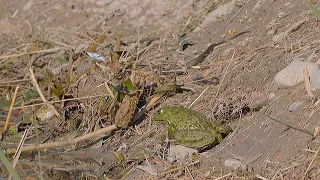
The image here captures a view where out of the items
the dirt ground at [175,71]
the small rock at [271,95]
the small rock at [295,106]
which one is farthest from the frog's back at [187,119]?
the small rock at [295,106]

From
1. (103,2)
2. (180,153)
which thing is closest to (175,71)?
(180,153)

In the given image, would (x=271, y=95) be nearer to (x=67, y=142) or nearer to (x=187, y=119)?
(x=187, y=119)

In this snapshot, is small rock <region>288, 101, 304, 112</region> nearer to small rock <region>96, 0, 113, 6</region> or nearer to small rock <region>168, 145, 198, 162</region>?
small rock <region>168, 145, 198, 162</region>

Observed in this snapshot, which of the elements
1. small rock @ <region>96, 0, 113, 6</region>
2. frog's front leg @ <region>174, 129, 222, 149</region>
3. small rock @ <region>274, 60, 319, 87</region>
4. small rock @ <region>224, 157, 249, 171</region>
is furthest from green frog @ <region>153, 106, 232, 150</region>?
small rock @ <region>96, 0, 113, 6</region>

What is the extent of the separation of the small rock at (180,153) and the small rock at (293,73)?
1.89 ft

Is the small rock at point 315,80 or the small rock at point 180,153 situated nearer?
the small rock at point 315,80

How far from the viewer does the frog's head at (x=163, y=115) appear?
3.65 meters

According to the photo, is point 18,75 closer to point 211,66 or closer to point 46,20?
point 46,20

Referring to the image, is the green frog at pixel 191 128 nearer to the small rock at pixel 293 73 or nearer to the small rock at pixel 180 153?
the small rock at pixel 180 153

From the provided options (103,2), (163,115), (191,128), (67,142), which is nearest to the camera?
(191,128)

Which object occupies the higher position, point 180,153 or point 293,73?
point 293,73

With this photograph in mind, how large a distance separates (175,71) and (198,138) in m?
1.00

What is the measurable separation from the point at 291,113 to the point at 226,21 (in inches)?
65.2

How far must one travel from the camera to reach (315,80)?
316 cm
